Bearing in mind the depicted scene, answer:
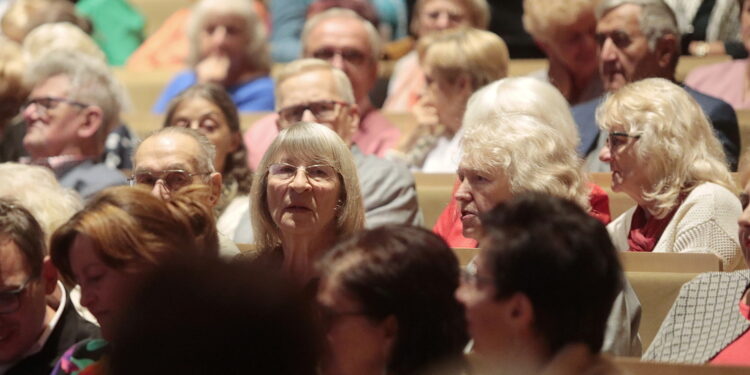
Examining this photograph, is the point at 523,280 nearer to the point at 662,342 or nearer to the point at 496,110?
the point at 662,342

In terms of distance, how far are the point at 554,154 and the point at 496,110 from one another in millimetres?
411

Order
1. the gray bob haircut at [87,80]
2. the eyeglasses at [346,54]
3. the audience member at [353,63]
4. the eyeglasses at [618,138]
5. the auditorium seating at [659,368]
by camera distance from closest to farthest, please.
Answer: the auditorium seating at [659,368]
the eyeglasses at [618,138]
the gray bob haircut at [87,80]
the audience member at [353,63]
the eyeglasses at [346,54]

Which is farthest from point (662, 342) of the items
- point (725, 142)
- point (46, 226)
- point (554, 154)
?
point (46, 226)

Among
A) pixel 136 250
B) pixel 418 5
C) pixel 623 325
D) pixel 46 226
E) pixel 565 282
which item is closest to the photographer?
pixel 565 282

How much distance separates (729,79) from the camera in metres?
4.15

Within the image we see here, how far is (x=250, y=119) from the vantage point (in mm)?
4500

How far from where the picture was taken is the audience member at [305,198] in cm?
290

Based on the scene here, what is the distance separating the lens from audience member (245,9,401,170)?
4.21m

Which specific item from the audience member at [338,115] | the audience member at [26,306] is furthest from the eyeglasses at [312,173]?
the audience member at [338,115]

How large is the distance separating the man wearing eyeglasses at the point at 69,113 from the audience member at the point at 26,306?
4.10 feet

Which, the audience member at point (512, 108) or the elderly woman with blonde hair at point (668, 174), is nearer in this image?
the elderly woman with blonde hair at point (668, 174)

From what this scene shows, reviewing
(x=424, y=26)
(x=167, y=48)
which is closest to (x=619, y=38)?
(x=424, y=26)

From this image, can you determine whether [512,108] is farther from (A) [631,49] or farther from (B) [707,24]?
(B) [707,24]

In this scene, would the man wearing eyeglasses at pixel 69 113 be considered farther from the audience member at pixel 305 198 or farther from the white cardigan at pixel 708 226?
the white cardigan at pixel 708 226
